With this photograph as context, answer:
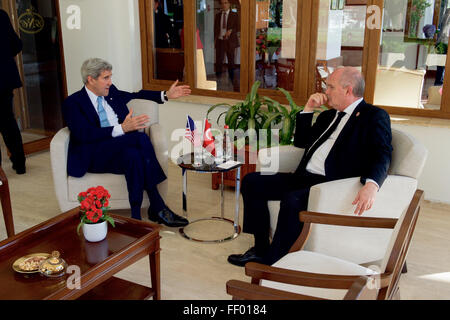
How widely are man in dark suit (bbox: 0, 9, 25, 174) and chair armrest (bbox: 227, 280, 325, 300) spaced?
3575 millimetres

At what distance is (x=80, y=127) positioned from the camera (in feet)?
11.4

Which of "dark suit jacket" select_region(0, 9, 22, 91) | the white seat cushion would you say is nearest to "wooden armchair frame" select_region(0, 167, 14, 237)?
the white seat cushion

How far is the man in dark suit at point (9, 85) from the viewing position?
173 inches

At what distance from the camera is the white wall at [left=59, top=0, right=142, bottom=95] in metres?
5.21

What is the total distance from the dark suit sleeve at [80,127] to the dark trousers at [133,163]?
0.06 m

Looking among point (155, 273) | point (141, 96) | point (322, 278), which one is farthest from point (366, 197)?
point (141, 96)

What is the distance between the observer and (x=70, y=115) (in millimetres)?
3479

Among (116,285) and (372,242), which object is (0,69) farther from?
(372,242)

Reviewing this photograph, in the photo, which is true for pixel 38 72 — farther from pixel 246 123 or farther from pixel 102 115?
pixel 246 123

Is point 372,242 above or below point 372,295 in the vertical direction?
below

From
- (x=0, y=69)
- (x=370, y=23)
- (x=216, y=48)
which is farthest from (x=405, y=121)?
(x=0, y=69)

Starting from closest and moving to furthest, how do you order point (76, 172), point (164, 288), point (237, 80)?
point (164, 288) → point (76, 172) → point (237, 80)

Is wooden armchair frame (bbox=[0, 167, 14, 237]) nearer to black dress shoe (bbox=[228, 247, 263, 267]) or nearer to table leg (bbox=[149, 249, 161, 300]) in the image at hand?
table leg (bbox=[149, 249, 161, 300])
